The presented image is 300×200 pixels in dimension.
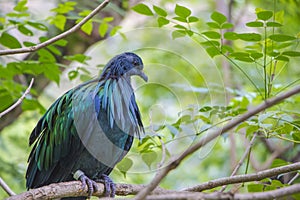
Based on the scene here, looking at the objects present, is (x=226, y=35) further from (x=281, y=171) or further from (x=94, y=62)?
(x=94, y=62)

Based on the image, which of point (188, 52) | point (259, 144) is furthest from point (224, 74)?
point (188, 52)

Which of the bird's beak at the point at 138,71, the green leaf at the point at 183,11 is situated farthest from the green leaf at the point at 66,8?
the green leaf at the point at 183,11

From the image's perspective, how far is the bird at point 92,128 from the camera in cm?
292

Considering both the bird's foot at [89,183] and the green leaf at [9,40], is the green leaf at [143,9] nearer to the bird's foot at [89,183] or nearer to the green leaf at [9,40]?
the green leaf at [9,40]

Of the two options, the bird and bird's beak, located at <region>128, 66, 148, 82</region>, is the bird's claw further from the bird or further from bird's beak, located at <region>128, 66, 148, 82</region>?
bird's beak, located at <region>128, 66, 148, 82</region>

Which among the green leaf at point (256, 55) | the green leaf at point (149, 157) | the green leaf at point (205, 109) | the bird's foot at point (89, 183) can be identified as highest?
the green leaf at point (256, 55)

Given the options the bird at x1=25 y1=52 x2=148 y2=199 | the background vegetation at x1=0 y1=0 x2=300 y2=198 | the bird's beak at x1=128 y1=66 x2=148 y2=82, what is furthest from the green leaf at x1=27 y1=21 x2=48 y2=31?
the bird's beak at x1=128 y1=66 x2=148 y2=82

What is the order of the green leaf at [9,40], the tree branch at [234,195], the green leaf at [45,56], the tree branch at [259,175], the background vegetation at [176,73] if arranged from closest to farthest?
the tree branch at [234,195], the tree branch at [259,175], the background vegetation at [176,73], the green leaf at [9,40], the green leaf at [45,56]

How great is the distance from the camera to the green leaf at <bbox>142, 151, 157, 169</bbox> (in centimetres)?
273

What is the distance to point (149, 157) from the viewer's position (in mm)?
2734

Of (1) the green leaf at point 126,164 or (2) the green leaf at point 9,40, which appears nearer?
(1) the green leaf at point 126,164

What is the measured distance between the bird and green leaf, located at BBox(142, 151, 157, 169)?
281 mm

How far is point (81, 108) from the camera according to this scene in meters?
2.93

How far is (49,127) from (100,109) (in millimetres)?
361
